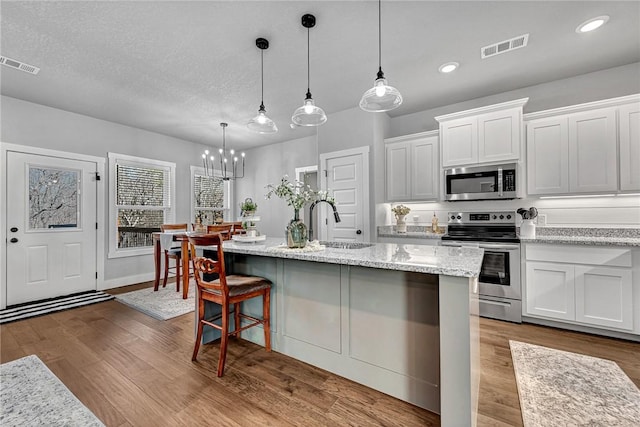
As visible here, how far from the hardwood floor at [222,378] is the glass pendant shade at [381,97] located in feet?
6.96

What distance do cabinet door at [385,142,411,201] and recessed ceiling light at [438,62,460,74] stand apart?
Result: 1129 millimetres

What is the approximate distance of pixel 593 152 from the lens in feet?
9.70

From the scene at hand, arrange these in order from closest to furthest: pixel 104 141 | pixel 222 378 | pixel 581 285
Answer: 1. pixel 222 378
2. pixel 581 285
3. pixel 104 141

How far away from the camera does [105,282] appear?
4.51 m

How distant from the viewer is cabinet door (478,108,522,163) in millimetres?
3248

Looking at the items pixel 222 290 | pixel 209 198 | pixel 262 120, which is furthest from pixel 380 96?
pixel 209 198

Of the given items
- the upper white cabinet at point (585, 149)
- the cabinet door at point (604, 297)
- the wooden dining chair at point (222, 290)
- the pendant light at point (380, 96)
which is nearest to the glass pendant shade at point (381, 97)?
the pendant light at point (380, 96)

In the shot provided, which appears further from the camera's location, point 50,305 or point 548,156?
point 50,305

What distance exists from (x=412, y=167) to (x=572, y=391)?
2.91 m

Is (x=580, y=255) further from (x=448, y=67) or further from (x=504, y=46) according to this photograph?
(x=448, y=67)

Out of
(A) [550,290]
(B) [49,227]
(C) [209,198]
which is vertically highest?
(C) [209,198]

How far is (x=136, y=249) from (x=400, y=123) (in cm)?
518

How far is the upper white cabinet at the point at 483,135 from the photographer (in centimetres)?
326

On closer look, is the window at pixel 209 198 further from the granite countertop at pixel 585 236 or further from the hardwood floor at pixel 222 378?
the granite countertop at pixel 585 236
